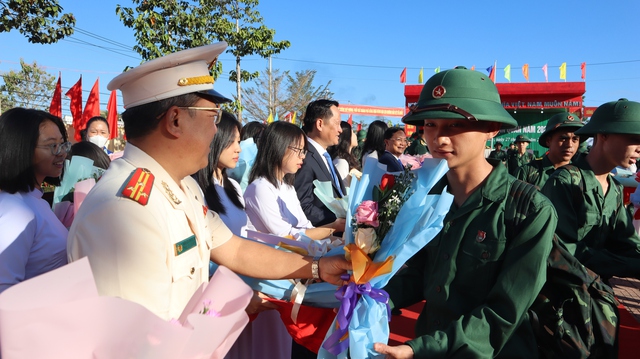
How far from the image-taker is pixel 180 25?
11.8 m

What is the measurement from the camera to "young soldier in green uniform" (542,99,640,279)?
3.00 m

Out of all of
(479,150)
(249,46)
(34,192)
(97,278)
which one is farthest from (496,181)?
(249,46)

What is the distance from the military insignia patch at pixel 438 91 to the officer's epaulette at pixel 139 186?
3.77 feet

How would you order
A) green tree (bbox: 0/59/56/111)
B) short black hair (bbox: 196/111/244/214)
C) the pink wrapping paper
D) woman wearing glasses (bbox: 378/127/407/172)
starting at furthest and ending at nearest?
green tree (bbox: 0/59/56/111) < woman wearing glasses (bbox: 378/127/407/172) < short black hair (bbox: 196/111/244/214) < the pink wrapping paper

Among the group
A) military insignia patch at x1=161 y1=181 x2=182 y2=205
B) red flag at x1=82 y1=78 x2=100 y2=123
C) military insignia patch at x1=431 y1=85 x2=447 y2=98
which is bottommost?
military insignia patch at x1=161 y1=181 x2=182 y2=205

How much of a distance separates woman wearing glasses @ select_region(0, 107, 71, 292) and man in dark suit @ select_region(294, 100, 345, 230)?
7.08 feet

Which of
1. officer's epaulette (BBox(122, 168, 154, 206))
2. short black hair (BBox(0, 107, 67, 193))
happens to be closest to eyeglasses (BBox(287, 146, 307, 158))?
short black hair (BBox(0, 107, 67, 193))

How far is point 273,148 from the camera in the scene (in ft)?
12.6

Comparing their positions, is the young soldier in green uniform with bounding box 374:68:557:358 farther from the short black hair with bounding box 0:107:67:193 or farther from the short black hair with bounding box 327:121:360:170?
the short black hair with bounding box 327:121:360:170

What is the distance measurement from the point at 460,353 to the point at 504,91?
28984mm

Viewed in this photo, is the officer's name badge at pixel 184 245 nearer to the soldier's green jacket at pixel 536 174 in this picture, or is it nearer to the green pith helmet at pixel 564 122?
the soldier's green jacket at pixel 536 174

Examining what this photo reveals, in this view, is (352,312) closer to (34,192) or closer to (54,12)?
(34,192)

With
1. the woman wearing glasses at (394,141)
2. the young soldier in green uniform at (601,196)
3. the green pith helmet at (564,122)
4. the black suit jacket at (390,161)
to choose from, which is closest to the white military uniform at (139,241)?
the young soldier in green uniform at (601,196)

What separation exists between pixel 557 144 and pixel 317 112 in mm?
2466
